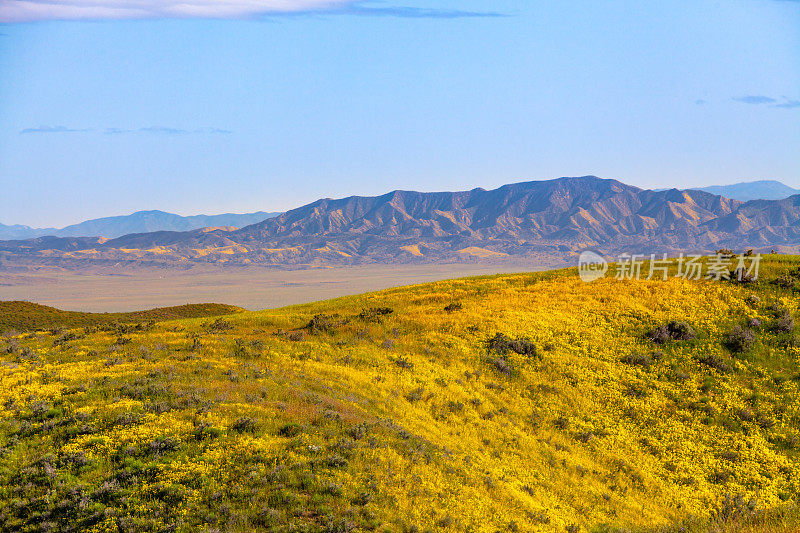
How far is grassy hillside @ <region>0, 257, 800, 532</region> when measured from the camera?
51.6ft

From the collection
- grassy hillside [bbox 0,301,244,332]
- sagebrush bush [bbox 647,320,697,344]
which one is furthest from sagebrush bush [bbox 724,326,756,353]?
grassy hillside [bbox 0,301,244,332]

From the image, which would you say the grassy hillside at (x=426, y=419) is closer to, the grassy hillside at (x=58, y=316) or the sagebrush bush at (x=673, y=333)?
the sagebrush bush at (x=673, y=333)

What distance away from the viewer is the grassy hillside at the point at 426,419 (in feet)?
51.6

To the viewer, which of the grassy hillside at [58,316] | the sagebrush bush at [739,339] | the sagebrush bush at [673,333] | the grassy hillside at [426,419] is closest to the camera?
the grassy hillside at [426,419]

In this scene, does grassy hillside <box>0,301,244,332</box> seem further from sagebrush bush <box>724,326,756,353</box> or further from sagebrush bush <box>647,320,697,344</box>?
sagebrush bush <box>724,326,756,353</box>

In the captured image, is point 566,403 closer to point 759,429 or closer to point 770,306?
point 759,429

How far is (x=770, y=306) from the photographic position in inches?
1512

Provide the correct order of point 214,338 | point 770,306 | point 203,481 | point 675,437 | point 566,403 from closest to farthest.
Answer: point 203,481 < point 675,437 < point 566,403 < point 214,338 < point 770,306

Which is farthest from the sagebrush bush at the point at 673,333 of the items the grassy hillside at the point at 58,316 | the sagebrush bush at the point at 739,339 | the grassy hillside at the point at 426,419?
the grassy hillside at the point at 58,316

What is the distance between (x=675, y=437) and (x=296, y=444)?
20924 mm

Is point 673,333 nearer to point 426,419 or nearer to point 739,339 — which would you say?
point 739,339

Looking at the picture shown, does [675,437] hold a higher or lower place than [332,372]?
lower

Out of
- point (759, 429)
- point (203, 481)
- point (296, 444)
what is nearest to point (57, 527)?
point (203, 481)

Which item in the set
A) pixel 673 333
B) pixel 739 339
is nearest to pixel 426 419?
pixel 673 333
